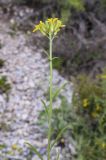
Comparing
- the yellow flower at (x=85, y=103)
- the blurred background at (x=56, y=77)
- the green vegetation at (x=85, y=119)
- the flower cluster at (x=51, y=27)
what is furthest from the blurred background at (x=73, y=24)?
the flower cluster at (x=51, y=27)

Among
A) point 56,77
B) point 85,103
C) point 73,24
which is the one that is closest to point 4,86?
point 56,77

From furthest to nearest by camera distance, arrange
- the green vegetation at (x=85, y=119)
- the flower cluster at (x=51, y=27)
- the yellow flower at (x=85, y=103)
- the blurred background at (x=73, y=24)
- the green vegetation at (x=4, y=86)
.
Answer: the blurred background at (x=73, y=24) < the green vegetation at (x=4, y=86) < the yellow flower at (x=85, y=103) < the green vegetation at (x=85, y=119) < the flower cluster at (x=51, y=27)

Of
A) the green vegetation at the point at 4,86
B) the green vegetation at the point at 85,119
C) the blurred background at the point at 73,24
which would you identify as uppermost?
the blurred background at the point at 73,24

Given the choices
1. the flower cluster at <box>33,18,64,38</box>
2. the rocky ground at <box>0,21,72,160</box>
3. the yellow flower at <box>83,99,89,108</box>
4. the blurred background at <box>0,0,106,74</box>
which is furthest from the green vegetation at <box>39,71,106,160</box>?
the flower cluster at <box>33,18,64,38</box>

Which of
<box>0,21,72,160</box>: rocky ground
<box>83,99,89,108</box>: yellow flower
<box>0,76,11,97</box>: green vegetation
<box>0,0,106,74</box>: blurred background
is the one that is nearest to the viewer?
<box>0,21,72,160</box>: rocky ground

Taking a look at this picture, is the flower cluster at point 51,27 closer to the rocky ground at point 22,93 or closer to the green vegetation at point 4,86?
the rocky ground at point 22,93

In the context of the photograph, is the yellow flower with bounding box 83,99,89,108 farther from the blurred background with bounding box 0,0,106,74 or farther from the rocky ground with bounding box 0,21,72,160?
the blurred background with bounding box 0,0,106,74

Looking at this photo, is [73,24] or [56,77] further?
[73,24]

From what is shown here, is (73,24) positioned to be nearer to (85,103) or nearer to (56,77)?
(56,77)

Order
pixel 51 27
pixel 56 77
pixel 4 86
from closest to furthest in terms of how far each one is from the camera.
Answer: pixel 51 27, pixel 4 86, pixel 56 77
